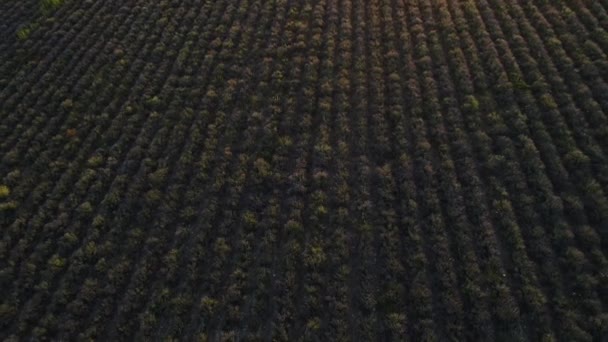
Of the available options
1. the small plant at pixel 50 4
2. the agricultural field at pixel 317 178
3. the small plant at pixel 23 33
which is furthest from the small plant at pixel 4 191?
the small plant at pixel 50 4

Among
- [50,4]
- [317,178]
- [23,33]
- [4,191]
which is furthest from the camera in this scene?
[50,4]

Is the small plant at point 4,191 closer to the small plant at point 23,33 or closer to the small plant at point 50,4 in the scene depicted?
the small plant at point 23,33

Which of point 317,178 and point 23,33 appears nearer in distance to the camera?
point 317,178

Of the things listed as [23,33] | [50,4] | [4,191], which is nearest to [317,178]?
[4,191]

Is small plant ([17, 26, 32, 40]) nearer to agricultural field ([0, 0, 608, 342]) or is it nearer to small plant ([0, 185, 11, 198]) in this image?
agricultural field ([0, 0, 608, 342])

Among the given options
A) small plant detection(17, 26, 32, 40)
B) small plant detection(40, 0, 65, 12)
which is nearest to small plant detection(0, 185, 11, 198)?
small plant detection(17, 26, 32, 40)

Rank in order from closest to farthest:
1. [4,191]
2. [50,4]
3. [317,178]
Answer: [317,178] < [4,191] < [50,4]

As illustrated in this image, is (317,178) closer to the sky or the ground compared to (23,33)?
closer to the ground

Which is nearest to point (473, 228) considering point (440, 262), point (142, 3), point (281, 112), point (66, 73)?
point (440, 262)

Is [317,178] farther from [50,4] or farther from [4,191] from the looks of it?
[50,4]

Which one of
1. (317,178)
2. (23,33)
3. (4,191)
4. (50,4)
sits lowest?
(4,191)
